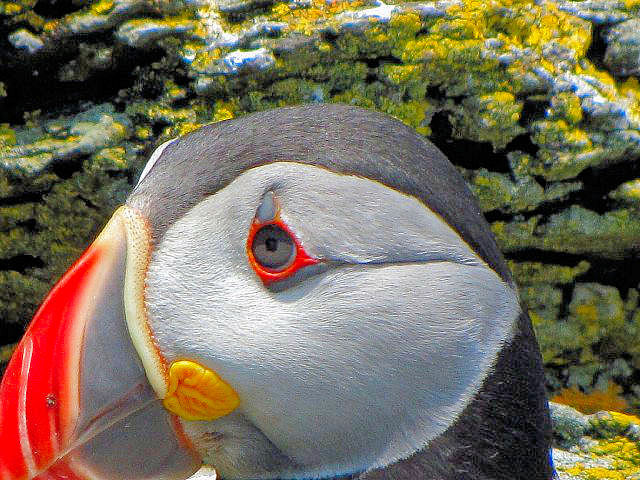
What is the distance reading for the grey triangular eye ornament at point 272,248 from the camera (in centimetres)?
170

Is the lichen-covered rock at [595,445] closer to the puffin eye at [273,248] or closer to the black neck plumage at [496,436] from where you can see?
the black neck plumage at [496,436]

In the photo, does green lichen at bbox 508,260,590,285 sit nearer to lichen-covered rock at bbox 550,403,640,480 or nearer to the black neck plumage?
lichen-covered rock at bbox 550,403,640,480

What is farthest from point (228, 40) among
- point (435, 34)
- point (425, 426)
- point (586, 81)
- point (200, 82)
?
point (425, 426)

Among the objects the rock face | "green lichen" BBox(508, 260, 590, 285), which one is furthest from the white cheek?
"green lichen" BBox(508, 260, 590, 285)

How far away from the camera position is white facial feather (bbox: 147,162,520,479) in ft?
5.55

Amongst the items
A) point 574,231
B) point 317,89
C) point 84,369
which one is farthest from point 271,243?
point 574,231

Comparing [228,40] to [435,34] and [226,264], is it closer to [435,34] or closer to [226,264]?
[435,34]

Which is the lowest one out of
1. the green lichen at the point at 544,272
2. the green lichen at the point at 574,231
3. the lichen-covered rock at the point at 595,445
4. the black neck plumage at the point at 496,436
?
the lichen-covered rock at the point at 595,445

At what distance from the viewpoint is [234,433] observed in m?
1.89

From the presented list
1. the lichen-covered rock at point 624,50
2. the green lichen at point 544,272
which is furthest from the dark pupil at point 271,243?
the lichen-covered rock at point 624,50

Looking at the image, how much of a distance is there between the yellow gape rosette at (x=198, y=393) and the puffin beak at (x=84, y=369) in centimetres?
3

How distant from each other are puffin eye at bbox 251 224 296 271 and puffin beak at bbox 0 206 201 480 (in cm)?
28

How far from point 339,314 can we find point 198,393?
39 centimetres

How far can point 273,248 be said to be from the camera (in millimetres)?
1718
